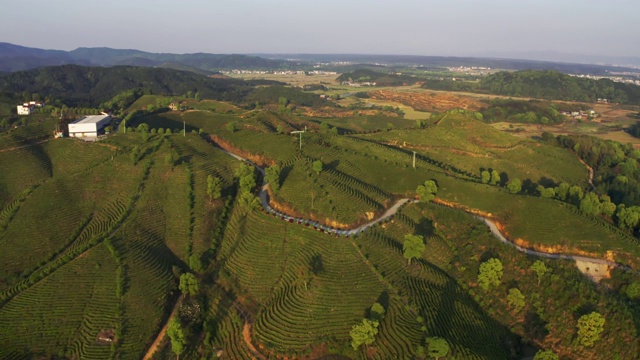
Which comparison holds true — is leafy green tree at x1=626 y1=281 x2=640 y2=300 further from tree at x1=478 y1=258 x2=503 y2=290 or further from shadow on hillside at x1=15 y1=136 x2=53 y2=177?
shadow on hillside at x1=15 y1=136 x2=53 y2=177

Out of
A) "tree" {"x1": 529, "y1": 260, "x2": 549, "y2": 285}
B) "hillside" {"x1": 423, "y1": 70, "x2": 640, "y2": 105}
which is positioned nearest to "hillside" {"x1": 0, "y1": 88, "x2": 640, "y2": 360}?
"tree" {"x1": 529, "y1": 260, "x2": 549, "y2": 285}

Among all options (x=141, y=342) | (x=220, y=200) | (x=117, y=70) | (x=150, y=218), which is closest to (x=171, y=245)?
(x=150, y=218)

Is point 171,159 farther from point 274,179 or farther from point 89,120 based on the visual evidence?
point 89,120

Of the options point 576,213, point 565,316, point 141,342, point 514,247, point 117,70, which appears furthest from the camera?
point 117,70

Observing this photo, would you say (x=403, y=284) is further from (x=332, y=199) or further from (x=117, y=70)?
(x=117, y=70)

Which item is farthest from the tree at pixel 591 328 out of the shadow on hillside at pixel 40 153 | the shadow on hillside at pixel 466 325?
the shadow on hillside at pixel 40 153

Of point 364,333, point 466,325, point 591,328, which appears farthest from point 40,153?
point 591,328
